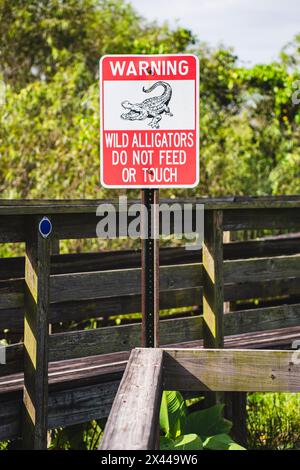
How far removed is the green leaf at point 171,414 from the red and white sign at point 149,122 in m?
1.19

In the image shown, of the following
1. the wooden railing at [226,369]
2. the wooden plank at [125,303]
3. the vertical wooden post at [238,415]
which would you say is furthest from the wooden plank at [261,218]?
the wooden railing at [226,369]

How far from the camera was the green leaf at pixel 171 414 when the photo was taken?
400 centimetres

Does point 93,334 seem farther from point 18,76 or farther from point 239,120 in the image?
point 18,76

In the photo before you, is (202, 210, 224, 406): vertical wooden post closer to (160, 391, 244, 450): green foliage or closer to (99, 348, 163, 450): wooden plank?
(160, 391, 244, 450): green foliage

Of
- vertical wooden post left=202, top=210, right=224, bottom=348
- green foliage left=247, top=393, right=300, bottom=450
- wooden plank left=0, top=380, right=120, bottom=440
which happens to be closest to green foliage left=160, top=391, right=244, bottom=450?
wooden plank left=0, top=380, right=120, bottom=440

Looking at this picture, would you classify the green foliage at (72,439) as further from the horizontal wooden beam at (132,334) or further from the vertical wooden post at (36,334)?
the vertical wooden post at (36,334)

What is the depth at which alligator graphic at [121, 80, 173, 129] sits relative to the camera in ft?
11.5

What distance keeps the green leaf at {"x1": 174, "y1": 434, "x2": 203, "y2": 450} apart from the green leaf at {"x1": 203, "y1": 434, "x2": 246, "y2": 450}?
Answer: 6.4 inches

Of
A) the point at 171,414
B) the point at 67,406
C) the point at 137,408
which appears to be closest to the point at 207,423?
the point at 171,414

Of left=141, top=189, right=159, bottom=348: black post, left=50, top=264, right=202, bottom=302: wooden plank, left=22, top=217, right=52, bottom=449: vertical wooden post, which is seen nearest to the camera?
left=141, top=189, right=159, bottom=348: black post

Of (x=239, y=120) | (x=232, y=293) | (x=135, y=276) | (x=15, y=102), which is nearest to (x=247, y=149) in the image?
(x=239, y=120)

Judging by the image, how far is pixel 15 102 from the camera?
11.8 metres
